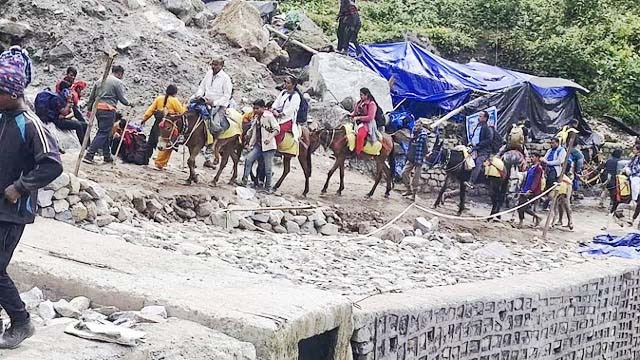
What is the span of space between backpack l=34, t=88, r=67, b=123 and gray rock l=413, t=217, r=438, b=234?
19.2ft

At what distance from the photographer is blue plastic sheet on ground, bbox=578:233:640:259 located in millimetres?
13586

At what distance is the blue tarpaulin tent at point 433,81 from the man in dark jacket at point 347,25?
43 cm

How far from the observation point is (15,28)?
18.5m

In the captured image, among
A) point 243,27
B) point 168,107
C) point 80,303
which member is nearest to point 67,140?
point 168,107

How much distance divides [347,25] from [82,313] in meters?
16.5

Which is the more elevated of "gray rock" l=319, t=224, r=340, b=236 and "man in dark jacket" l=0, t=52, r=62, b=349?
"man in dark jacket" l=0, t=52, r=62, b=349

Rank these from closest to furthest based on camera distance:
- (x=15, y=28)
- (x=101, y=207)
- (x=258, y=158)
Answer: (x=101, y=207) < (x=258, y=158) < (x=15, y=28)

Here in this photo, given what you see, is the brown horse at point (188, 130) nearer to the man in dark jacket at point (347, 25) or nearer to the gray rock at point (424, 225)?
the gray rock at point (424, 225)

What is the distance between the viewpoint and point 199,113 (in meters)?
13.5

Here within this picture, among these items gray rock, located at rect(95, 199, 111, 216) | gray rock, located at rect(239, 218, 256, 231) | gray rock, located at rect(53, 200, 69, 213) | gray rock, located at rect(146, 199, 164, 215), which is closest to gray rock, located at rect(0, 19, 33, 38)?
gray rock, located at rect(146, 199, 164, 215)

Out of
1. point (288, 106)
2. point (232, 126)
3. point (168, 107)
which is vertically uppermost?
point (288, 106)

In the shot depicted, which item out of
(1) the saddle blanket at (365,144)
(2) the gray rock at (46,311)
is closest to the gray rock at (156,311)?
(2) the gray rock at (46,311)

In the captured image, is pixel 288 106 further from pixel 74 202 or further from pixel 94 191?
pixel 74 202

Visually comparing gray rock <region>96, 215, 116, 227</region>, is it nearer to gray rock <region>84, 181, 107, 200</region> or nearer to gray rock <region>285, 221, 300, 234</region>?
gray rock <region>84, 181, 107, 200</region>
